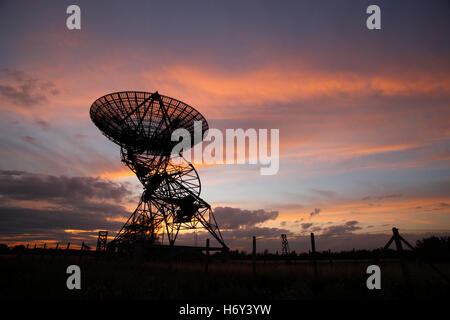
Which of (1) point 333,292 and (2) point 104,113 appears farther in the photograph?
(2) point 104,113

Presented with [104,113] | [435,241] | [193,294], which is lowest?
[435,241]

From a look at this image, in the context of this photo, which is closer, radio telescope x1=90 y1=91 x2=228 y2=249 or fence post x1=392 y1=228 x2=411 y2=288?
fence post x1=392 y1=228 x2=411 y2=288

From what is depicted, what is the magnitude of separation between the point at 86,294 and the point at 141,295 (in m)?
1.95

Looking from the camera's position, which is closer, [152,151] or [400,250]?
[400,250]

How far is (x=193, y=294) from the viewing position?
8.65m

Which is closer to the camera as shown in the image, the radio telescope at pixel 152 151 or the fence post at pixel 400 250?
the fence post at pixel 400 250

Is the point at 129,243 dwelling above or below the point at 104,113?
below
